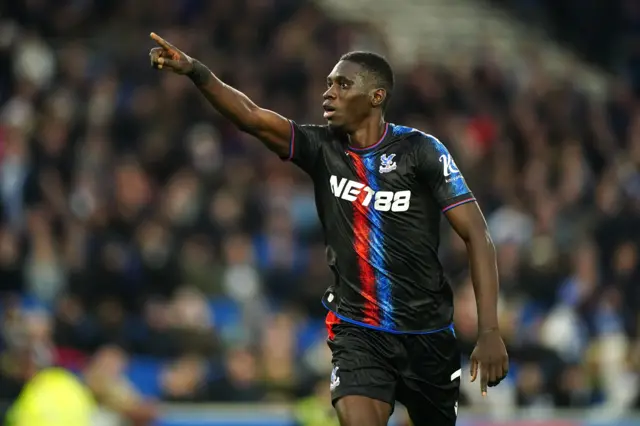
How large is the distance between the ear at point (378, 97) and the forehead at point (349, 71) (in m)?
0.13

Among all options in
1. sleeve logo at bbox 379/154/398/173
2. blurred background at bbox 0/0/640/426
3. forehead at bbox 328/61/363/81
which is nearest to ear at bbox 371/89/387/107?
forehead at bbox 328/61/363/81

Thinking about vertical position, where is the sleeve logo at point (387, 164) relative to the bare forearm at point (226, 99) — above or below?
below

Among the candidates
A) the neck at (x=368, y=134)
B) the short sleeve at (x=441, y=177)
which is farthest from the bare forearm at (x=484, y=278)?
the neck at (x=368, y=134)

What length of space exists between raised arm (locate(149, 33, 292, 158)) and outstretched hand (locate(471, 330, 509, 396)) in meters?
1.45

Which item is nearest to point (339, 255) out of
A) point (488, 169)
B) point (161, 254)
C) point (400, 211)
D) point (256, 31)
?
point (400, 211)

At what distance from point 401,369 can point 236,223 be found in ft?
24.5

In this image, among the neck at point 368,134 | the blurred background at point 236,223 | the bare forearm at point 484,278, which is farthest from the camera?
the blurred background at point 236,223

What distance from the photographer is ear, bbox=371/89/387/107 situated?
6.75 meters

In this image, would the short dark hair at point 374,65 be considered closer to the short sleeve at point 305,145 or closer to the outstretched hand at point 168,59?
the short sleeve at point 305,145

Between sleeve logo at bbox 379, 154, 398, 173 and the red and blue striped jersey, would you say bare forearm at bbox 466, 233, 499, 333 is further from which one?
sleeve logo at bbox 379, 154, 398, 173

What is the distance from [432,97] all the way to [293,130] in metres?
9.53

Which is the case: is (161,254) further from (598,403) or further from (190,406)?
(598,403)

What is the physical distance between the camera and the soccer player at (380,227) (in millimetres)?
6602

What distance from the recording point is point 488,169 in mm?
15672
